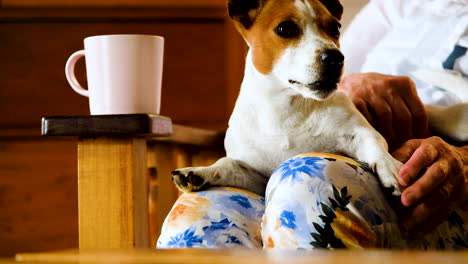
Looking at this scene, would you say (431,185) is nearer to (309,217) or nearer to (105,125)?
(309,217)

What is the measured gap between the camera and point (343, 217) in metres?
0.78

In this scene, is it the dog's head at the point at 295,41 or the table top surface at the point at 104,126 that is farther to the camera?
A: the dog's head at the point at 295,41

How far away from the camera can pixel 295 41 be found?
3.45 ft

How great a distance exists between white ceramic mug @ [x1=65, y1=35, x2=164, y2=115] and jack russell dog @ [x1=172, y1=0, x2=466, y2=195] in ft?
0.42

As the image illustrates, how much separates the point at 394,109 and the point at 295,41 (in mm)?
224

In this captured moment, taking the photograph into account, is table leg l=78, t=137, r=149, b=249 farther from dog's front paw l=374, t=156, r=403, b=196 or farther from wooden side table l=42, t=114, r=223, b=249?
dog's front paw l=374, t=156, r=403, b=196

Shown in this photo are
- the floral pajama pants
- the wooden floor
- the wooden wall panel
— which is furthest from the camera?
the wooden wall panel

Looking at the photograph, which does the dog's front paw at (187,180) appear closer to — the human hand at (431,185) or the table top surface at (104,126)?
→ the table top surface at (104,126)

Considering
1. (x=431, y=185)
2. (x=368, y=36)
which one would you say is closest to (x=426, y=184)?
(x=431, y=185)

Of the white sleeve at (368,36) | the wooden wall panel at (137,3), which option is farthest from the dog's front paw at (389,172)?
the wooden wall panel at (137,3)

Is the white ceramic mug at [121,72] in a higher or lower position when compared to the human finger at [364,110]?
higher

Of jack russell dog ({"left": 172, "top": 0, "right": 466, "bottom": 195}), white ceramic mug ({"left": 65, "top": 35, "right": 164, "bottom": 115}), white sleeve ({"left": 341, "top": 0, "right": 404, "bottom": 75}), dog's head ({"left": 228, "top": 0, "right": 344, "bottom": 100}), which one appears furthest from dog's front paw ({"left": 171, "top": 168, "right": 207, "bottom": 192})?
white sleeve ({"left": 341, "top": 0, "right": 404, "bottom": 75})

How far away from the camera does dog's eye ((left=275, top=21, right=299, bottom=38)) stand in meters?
1.06

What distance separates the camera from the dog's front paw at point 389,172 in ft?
2.87
